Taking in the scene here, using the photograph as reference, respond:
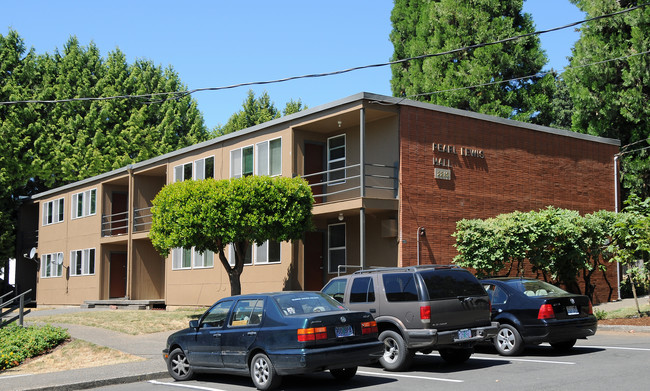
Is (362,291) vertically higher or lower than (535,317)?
higher

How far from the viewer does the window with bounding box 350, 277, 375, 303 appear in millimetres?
12453

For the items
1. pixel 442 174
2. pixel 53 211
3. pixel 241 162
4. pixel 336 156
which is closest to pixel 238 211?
pixel 336 156

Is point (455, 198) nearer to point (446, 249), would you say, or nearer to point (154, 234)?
point (446, 249)

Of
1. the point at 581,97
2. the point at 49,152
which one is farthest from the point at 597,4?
the point at 49,152

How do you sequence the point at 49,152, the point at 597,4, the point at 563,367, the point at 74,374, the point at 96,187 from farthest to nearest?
the point at 49,152, the point at 96,187, the point at 597,4, the point at 74,374, the point at 563,367

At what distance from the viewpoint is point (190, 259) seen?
28031mm

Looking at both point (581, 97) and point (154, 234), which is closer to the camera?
point (154, 234)

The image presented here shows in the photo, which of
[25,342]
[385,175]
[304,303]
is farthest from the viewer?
[385,175]

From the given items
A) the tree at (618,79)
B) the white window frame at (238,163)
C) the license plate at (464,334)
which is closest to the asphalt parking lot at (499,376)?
the license plate at (464,334)

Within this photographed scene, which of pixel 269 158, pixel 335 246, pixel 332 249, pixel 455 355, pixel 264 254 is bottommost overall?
pixel 455 355

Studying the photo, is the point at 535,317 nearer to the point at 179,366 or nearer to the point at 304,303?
the point at 304,303

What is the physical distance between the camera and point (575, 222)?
20.6 metres

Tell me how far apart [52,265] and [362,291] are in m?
31.1

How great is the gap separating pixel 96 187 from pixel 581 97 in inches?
943
